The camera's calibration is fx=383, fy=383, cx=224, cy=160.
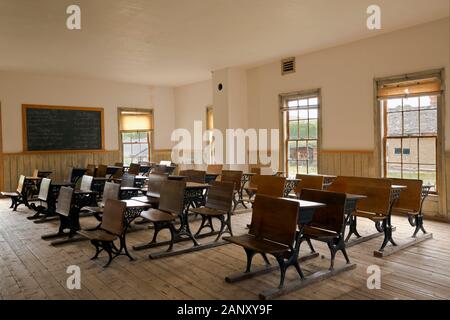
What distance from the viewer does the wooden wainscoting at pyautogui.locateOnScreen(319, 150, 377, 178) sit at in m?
6.79

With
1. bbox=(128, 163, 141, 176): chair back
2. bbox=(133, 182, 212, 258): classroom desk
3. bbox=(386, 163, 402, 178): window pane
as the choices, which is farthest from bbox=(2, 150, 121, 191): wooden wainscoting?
bbox=(386, 163, 402, 178): window pane

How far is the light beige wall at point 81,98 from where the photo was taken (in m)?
9.10

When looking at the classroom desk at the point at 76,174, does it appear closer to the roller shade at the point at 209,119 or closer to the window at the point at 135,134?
the window at the point at 135,134

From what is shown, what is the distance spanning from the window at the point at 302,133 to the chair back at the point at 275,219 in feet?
15.0

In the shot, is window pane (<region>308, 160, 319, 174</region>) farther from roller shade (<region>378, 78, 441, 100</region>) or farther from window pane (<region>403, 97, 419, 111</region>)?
window pane (<region>403, 97, 419, 111</region>)

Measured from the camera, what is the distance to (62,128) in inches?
388

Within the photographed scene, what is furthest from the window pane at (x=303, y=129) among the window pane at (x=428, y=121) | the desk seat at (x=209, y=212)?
the desk seat at (x=209, y=212)

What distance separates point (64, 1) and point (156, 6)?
1132 millimetres

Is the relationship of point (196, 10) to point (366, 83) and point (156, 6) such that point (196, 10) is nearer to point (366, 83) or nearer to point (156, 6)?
point (156, 6)

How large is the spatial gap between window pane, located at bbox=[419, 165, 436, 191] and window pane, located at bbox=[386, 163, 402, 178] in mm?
351

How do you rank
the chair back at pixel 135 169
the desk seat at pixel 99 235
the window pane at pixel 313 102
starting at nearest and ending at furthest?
the desk seat at pixel 99 235 → the window pane at pixel 313 102 → the chair back at pixel 135 169

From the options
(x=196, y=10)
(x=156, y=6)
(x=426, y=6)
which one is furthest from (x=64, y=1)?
(x=426, y=6)

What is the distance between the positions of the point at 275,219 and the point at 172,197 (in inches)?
66.6
